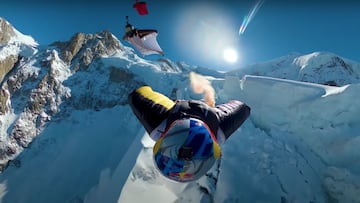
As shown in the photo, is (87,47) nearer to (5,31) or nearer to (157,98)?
(5,31)

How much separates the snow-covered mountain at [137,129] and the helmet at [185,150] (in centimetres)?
1887

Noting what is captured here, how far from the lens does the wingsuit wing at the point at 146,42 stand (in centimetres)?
1126

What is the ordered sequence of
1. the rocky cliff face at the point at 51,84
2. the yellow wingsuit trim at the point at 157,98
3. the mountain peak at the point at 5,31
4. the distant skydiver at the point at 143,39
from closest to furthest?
1. the yellow wingsuit trim at the point at 157,98
2. the distant skydiver at the point at 143,39
3. the rocky cliff face at the point at 51,84
4. the mountain peak at the point at 5,31

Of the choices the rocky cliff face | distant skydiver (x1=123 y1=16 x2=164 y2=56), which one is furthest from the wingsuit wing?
the rocky cliff face

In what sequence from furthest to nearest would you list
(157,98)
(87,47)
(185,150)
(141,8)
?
(87,47)
(141,8)
(157,98)
(185,150)

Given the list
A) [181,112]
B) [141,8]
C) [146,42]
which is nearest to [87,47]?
[146,42]

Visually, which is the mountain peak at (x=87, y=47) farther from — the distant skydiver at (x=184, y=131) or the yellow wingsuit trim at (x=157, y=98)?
the distant skydiver at (x=184, y=131)

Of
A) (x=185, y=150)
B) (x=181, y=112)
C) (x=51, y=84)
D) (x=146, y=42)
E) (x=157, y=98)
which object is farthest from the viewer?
(x=51, y=84)

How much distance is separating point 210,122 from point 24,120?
51891 mm

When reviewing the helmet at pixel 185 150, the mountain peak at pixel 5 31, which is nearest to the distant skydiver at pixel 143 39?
the helmet at pixel 185 150

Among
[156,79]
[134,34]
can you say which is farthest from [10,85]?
[134,34]

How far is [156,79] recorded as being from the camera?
50812mm

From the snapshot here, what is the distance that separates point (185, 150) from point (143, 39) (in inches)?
299

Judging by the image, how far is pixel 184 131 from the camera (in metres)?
4.89
